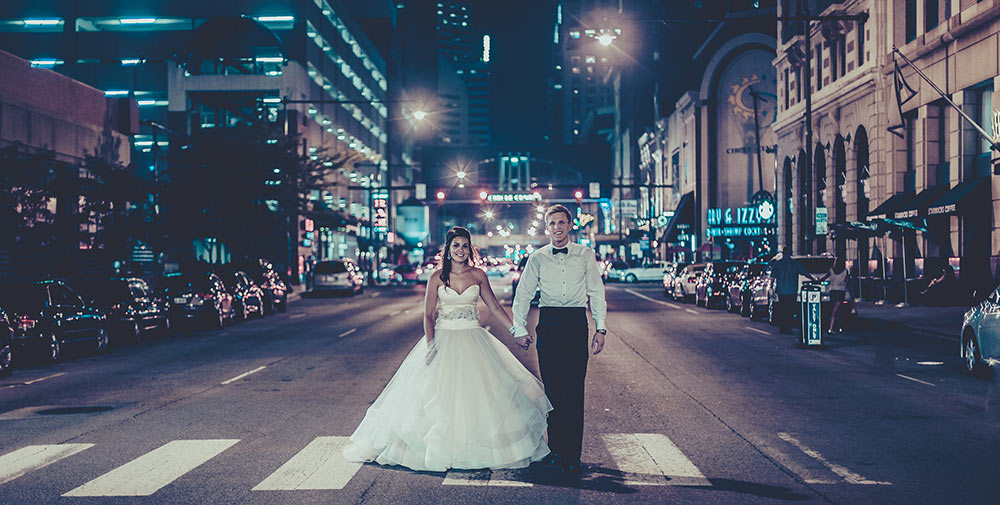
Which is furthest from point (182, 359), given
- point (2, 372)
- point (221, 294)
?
point (221, 294)

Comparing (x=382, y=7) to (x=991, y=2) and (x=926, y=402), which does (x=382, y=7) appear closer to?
(x=991, y=2)

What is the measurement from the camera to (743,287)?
31.3 m

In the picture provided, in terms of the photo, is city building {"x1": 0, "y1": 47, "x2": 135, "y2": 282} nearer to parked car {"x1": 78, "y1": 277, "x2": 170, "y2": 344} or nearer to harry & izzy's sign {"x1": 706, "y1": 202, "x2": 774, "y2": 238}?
parked car {"x1": 78, "y1": 277, "x2": 170, "y2": 344}

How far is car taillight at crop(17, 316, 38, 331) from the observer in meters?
18.5

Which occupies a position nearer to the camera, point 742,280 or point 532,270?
point 532,270

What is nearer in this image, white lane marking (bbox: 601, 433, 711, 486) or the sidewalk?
white lane marking (bbox: 601, 433, 711, 486)

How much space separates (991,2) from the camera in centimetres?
2897

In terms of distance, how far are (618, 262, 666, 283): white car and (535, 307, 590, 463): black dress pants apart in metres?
62.9

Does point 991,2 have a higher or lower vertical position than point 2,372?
higher

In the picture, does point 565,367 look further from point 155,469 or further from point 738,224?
point 738,224

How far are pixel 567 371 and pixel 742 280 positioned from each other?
2465 centimetres

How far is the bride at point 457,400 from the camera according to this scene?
26.6ft

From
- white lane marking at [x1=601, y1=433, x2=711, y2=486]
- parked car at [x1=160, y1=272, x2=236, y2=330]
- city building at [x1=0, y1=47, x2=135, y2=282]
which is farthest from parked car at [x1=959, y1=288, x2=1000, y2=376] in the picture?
city building at [x1=0, y1=47, x2=135, y2=282]

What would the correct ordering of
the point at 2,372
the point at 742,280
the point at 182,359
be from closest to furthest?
the point at 2,372
the point at 182,359
the point at 742,280
